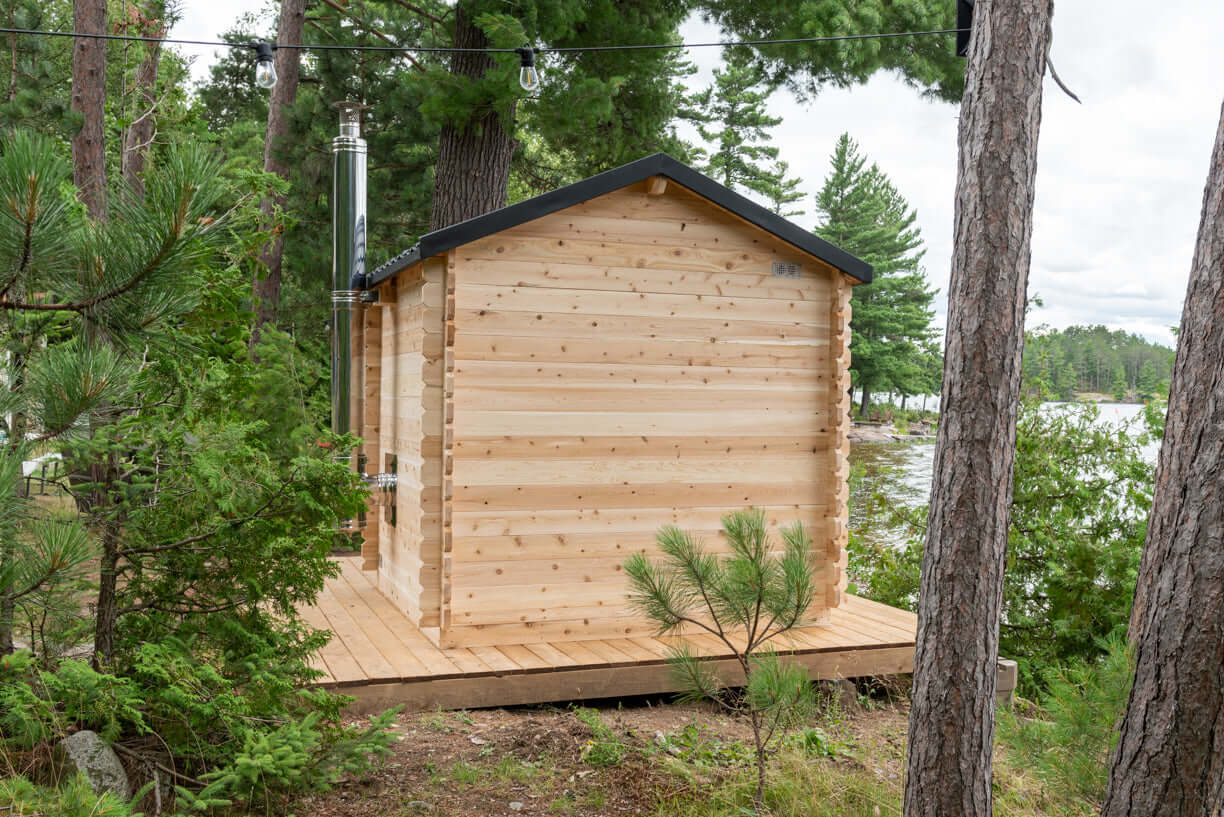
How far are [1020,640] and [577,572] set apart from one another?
398 cm

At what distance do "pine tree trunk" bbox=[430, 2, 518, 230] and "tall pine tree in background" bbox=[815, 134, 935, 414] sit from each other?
2592 centimetres

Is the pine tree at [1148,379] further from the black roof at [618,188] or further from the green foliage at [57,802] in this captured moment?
the green foliage at [57,802]

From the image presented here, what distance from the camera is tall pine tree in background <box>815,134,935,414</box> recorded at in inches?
1366

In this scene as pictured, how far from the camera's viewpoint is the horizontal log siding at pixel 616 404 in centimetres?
571

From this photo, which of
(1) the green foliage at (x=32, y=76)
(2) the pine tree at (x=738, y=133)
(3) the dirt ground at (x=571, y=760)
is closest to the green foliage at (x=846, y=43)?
(3) the dirt ground at (x=571, y=760)

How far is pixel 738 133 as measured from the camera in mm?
31703

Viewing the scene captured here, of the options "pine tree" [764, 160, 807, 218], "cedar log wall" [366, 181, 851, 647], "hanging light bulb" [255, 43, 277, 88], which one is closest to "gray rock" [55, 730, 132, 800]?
"cedar log wall" [366, 181, 851, 647]

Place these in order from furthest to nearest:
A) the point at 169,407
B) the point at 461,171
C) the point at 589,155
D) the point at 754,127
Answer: the point at 754,127 < the point at 589,155 < the point at 461,171 < the point at 169,407

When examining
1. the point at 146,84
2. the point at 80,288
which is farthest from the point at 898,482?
the point at 146,84

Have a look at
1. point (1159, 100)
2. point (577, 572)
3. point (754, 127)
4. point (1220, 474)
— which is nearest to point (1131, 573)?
point (1159, 100)

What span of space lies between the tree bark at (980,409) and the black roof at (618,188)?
8.23ft

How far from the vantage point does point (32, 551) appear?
108 inches

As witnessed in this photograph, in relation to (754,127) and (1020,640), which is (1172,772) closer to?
(1020,640)

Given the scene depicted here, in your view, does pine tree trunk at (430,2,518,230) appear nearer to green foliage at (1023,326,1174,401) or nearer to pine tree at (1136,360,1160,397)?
green foliage at (1023,326,1174,401)
